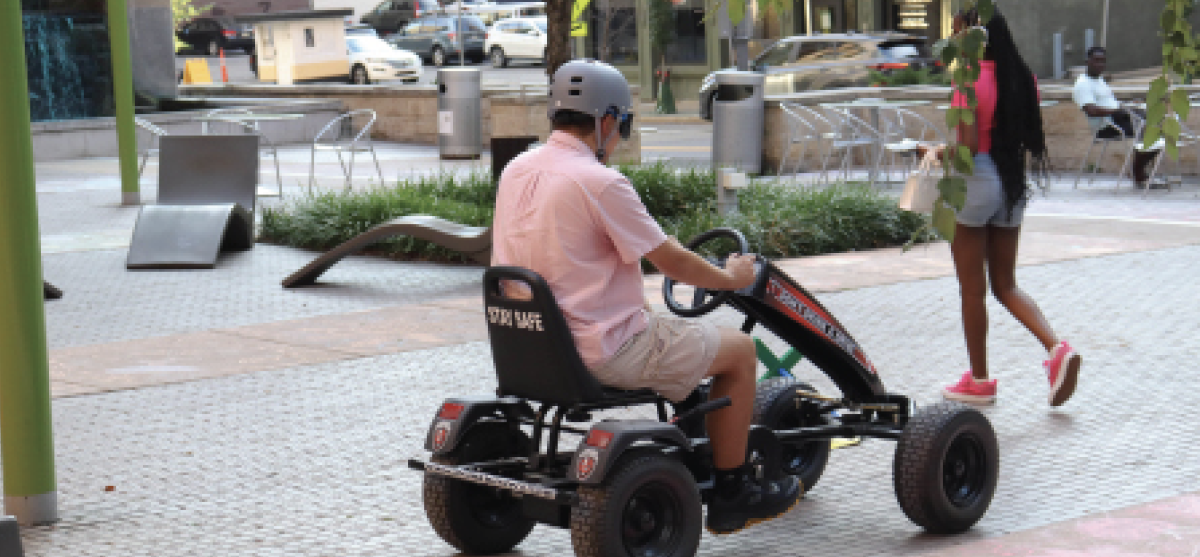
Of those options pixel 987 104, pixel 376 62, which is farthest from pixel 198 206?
pixel 376 62

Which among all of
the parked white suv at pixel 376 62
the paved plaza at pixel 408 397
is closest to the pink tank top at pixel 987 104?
the paved plaza at pixel 408 397

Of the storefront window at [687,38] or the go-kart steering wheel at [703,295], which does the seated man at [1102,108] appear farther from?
the storefront window at [687,38]

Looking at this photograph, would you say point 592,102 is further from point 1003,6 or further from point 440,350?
point 1003,6

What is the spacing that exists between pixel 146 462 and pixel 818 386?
3.13 meters

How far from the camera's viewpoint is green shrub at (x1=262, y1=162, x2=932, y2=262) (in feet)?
39.9

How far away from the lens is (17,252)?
541cm

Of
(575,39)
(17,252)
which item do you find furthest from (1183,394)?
(575,39)

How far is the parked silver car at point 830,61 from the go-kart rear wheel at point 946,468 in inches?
728

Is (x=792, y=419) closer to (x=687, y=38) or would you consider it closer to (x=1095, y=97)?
(x=1095, y=97)

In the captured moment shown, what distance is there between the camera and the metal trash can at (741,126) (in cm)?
1842

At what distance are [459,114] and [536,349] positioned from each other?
1674 cm

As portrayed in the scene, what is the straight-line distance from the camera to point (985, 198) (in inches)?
271

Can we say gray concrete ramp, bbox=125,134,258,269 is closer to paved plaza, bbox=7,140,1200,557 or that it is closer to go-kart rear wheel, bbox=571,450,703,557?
paved plaza, bbox=7,140,1200,557

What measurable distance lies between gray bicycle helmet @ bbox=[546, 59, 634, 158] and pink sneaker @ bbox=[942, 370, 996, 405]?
3.06m
